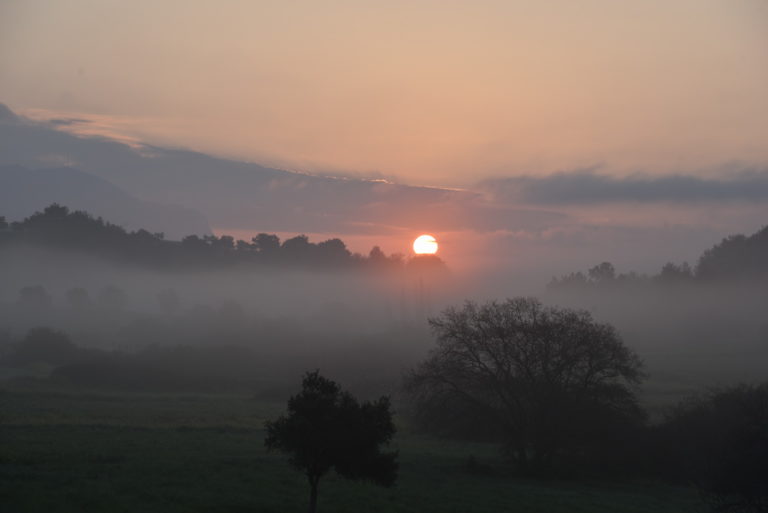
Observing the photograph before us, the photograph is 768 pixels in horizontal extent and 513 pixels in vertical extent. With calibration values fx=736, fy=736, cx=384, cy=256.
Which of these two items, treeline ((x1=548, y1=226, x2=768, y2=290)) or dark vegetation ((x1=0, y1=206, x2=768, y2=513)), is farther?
treeline ((x1=548, y1=226, x2=768, y2=290))

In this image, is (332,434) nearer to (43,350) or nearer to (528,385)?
(528,385)

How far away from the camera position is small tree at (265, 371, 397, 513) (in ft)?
84.1

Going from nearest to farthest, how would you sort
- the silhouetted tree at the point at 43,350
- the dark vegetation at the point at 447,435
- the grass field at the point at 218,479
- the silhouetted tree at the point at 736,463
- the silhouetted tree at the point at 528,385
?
the silhouetted tree at the point at 736,463, the dark vegetation at the point at 447,435, the grass field at the point at 218,479, the silhouetted tree at the point at 528,385, the silhouetted tree at the point at 43,350

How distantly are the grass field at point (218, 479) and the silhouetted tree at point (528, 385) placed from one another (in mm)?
2673

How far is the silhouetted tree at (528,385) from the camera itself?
44.8 metres

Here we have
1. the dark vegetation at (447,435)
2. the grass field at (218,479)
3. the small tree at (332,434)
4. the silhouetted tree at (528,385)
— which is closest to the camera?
the small tree at (332,434)

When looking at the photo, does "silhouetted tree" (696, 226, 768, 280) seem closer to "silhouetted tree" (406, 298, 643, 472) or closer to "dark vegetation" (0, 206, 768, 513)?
"dark vegetation" (0, 206, 768, 513)

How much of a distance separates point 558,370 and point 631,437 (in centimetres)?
597

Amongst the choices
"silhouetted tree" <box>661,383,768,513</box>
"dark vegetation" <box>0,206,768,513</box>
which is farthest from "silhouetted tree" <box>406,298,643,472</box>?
"silhouetted tree" <box>661,383,768,513</box>

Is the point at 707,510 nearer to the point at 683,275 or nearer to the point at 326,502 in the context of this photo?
A: the point at 326,502

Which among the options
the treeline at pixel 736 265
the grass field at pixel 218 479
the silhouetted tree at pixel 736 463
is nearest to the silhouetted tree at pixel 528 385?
the grass field at pixel 218 479

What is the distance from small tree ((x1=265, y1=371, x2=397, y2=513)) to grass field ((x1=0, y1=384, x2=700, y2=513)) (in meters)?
3.71

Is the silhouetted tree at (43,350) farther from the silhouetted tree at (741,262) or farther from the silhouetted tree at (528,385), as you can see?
the silhouetted tree at (741,262)

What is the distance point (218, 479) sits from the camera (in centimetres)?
3206
